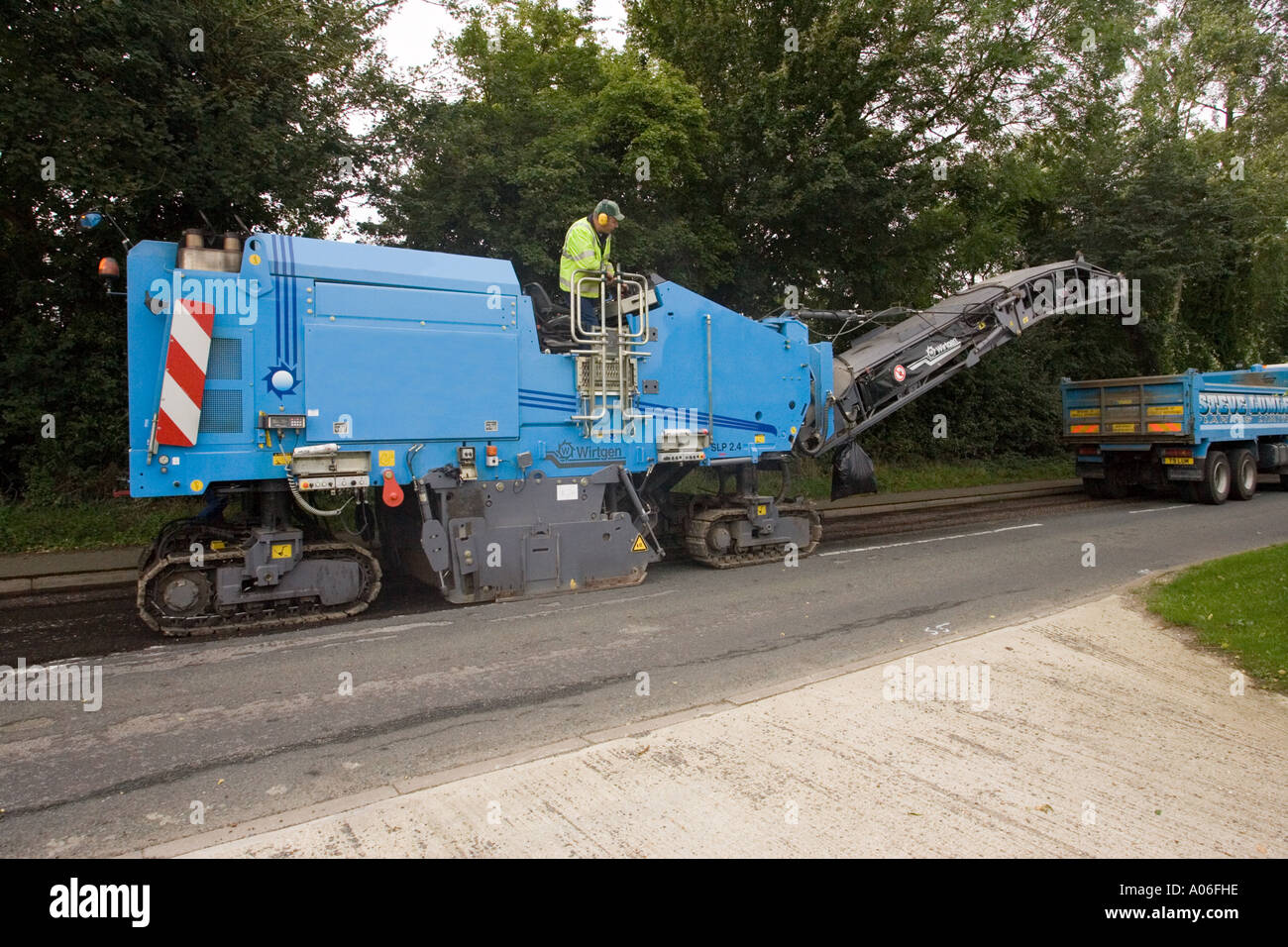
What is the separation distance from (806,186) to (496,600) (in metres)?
11.0

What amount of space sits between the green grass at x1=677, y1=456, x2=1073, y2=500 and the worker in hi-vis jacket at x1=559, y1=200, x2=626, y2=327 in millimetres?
8672

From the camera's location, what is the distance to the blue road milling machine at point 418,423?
6.94 metres

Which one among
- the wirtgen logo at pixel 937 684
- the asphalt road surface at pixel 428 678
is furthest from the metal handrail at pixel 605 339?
Answer: the wirtgen logo at pixel 937 684

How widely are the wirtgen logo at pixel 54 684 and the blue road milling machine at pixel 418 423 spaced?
91 centimetres

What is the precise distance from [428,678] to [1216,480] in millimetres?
15772

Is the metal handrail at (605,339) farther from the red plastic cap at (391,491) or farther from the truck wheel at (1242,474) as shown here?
the truck wheel at (1242,474)

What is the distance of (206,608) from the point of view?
712 centimetres

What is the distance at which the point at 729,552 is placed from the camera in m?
10.1

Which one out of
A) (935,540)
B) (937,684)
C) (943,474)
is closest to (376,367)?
(937,684)

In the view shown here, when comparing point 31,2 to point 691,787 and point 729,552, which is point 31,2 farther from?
point 691,787

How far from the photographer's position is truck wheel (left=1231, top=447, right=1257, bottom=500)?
16.8 m

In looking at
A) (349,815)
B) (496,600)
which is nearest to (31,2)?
(496,600)

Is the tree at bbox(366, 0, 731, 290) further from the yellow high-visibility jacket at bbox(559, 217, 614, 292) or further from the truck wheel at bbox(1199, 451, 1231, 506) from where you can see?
the truck wheel at bbox(1199, 451, 1231, 506)

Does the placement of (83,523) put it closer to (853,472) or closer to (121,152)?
(121,152)
